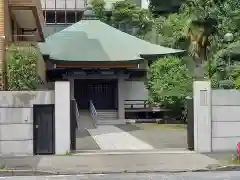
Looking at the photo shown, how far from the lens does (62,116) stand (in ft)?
60.6

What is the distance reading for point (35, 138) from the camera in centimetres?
1841

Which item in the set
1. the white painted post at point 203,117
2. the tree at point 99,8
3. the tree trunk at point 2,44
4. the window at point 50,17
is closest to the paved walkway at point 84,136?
the tree trunk at point 2,44

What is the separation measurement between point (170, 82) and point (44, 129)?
17757 millimetres

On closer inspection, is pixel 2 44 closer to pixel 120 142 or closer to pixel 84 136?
pixel 120 142

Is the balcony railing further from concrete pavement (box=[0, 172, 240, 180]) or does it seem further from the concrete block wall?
concrete pavement (box=[0, 172, 240, 180])

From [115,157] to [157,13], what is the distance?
4445cm

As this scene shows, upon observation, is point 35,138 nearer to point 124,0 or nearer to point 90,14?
point 90,14

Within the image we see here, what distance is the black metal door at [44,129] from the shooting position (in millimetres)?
18453

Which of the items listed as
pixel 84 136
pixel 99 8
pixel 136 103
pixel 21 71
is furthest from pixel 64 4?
pixel 21 71

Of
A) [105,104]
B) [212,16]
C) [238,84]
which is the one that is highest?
[212,16]

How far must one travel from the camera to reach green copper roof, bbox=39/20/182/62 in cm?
3929

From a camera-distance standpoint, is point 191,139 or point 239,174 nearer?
point 239,174

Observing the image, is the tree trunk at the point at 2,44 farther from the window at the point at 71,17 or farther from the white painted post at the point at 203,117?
the window at the point at 71,17

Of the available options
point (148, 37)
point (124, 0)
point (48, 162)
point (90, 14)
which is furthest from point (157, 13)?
point (48, 162)
